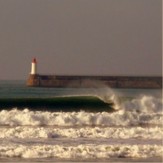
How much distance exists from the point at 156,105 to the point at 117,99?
5.27m

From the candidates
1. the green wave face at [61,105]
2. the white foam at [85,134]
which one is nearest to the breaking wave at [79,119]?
the white foam at [85,134]

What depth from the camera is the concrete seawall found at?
4792 centimetres

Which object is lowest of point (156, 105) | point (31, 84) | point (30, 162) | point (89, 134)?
point (30, 162)

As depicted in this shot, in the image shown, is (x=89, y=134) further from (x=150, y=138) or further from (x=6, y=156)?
(x=6, y=156)

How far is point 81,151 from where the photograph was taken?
1185 cm

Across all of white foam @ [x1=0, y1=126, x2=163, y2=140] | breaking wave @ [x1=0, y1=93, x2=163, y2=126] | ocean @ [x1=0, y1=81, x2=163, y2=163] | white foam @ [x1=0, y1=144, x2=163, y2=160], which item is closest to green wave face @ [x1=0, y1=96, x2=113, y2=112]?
ocean @ [x1=0, y1=81, x2=163, y2=163]

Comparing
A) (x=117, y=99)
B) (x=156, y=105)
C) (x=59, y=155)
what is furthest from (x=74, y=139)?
(x=117, y=99)

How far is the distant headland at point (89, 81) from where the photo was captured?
157ft

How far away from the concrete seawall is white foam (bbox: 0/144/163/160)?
31.2 metres

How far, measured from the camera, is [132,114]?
1977 centimetres

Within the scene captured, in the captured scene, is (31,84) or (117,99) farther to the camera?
(31,84)

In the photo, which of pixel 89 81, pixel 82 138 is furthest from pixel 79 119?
pixel 89 81

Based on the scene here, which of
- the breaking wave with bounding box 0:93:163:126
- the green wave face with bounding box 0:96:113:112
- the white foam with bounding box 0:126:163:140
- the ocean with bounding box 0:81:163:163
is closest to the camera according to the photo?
the ocean with bounding box 0:81:163:163

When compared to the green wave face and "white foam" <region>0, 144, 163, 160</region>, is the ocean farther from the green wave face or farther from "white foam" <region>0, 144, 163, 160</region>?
the green wave face
